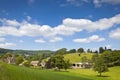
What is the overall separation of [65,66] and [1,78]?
11797 centimetres

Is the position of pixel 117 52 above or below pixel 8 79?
above

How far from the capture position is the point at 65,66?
5207 inches

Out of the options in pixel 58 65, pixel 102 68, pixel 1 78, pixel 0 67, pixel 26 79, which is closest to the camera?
pixel 1 78

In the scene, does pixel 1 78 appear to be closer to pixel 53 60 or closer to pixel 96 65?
pixel 96 65

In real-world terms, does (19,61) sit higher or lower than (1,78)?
higher

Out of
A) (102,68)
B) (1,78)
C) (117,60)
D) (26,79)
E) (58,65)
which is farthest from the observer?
(117,60)

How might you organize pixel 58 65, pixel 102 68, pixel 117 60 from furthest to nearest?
pixel 117 60
pixel 58 65
pixel 102 68

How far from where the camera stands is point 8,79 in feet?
52.2

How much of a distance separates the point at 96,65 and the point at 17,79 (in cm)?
10398

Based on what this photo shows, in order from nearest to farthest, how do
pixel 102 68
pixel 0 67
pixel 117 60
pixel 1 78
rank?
pixel 1 78, pixel 0 67, pixel 102 68, pixel 117 60

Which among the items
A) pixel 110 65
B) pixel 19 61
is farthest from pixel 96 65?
pixel 19 61

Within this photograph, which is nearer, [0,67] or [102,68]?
[0,67]

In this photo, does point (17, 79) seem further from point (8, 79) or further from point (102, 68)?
point (102, 68)

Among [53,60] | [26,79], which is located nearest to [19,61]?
[53,60]
